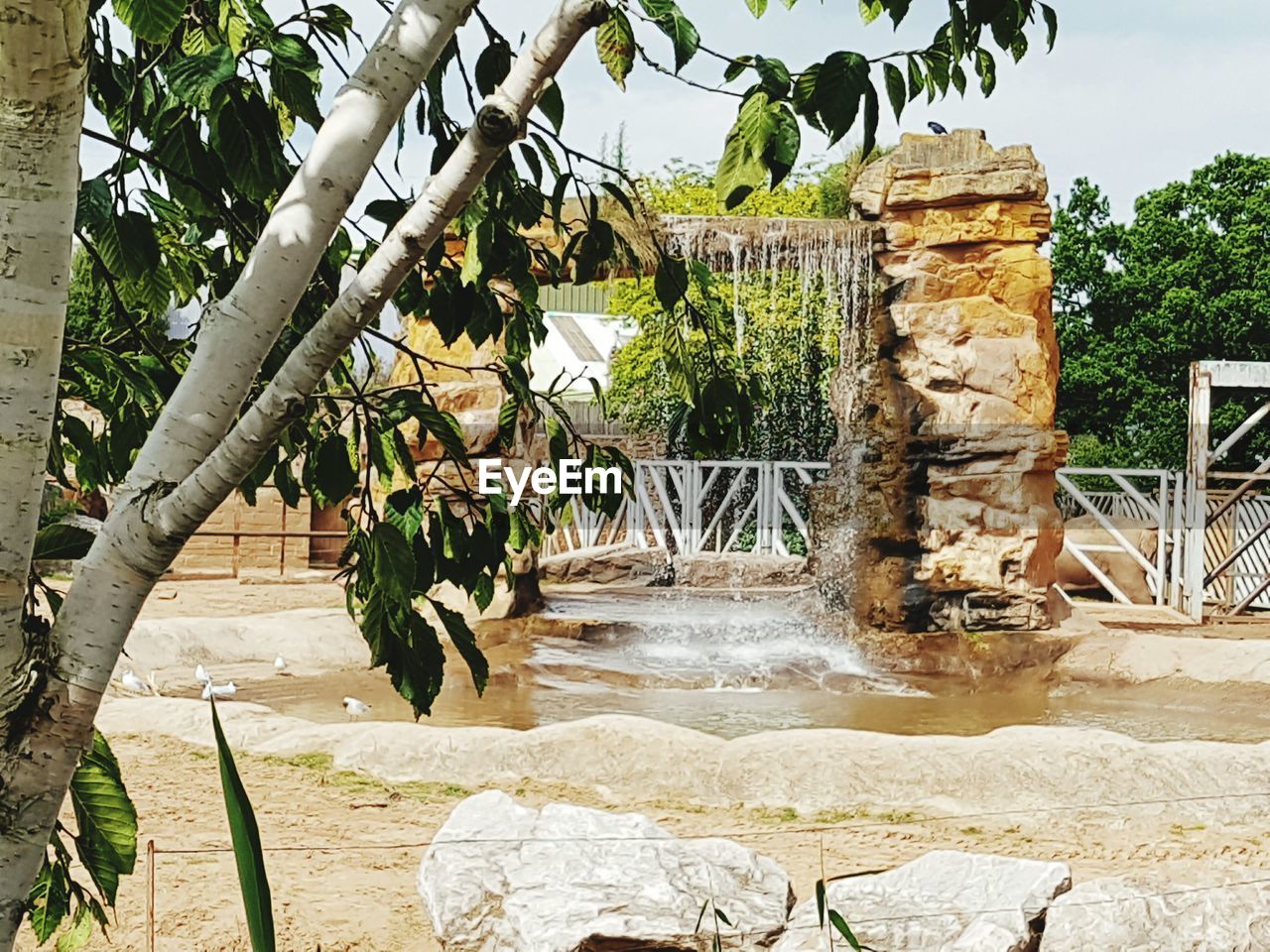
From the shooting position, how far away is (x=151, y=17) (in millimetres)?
1152

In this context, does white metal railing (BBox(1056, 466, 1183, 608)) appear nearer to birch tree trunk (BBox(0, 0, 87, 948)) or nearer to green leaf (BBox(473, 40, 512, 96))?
green leaf (BBox(473, 40, 512, 96))

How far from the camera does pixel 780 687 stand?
9234 mm

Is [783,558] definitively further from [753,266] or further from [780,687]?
[780,687]

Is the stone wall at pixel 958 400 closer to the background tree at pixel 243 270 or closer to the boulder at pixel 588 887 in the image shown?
the boulder at pixel 588 887

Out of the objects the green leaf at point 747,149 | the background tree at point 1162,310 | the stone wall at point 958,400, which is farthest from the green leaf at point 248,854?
the background tree at point 1162,310

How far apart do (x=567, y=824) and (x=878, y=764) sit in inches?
90.2

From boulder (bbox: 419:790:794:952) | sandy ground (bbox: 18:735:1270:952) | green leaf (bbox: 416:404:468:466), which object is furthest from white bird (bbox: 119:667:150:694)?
green leaf (bbox: 416:404:468:466)

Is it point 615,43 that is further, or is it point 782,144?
point 615,43

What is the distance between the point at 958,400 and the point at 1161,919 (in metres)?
7.46

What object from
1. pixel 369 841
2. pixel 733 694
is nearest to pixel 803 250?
pixel 733 694

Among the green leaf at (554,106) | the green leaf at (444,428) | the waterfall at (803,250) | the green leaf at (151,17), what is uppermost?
→ the waterfall at (803,250)

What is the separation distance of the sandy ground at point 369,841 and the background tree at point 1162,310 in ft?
54.7

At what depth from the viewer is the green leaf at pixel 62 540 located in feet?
4.90

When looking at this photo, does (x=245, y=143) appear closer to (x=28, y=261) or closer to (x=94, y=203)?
(x=94, y=203)
